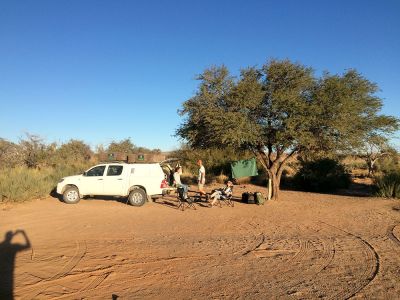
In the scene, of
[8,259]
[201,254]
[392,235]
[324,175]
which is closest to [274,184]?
[324,175]

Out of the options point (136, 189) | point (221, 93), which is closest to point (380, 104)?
point (221, 93)

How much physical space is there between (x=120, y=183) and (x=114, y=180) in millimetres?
300

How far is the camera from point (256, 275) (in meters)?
7.11

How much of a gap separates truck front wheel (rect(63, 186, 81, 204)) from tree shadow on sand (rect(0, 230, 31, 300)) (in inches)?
240

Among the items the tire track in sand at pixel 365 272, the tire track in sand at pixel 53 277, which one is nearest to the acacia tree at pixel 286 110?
the tire track in sand at pixel 365 272

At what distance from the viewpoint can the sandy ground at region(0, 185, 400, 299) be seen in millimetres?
6379

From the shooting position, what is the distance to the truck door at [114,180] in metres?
17.0

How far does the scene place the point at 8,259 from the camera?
8.12 m

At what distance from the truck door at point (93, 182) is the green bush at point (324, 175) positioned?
1396 cm

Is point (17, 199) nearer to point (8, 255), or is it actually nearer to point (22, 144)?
point (8, 255)

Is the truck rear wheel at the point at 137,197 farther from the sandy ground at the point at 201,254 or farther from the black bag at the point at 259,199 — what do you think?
the black bag at the point at 259,199

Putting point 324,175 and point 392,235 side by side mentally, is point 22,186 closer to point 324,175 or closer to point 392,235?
point 392,235

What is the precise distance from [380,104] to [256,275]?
13333mm

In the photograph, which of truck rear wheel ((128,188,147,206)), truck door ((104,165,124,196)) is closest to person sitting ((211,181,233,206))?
truck rear wheel ((128,188,147,206))
